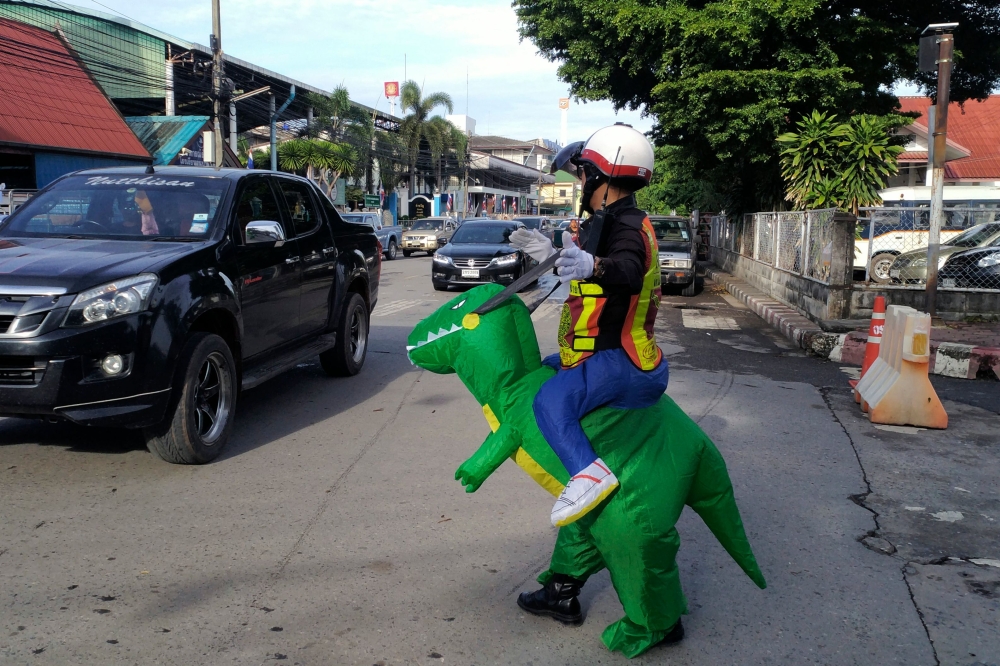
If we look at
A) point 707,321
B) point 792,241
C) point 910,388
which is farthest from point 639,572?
point 792,241

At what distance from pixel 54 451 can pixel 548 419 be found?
4078 millimetres

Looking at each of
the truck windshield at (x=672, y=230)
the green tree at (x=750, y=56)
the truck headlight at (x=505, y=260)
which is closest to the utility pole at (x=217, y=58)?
the green tree at (x=750, y=56)

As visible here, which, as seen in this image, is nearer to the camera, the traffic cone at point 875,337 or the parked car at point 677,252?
the traffic cone at point 875,337

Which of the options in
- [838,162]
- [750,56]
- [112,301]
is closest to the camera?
[112,301]

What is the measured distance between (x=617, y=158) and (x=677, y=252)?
1503 centimetres

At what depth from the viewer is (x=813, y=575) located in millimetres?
4004

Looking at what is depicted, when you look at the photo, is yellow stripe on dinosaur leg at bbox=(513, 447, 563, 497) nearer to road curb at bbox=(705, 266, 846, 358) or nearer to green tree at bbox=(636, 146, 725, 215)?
road curb at bbox=(705, 266, 846, 358)

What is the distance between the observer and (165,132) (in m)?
28.3

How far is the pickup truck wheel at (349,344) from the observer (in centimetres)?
803

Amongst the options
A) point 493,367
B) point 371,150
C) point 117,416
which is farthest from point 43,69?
point 493,367

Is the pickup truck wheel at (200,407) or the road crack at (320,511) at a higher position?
the pickup truck wheel at (200,407)

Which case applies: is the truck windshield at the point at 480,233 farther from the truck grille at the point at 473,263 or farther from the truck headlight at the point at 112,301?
the truck headlight at the point at 112,301

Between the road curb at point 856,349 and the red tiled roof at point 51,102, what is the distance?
19.7 m

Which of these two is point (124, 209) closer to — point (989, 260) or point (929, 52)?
point (929, 52)
